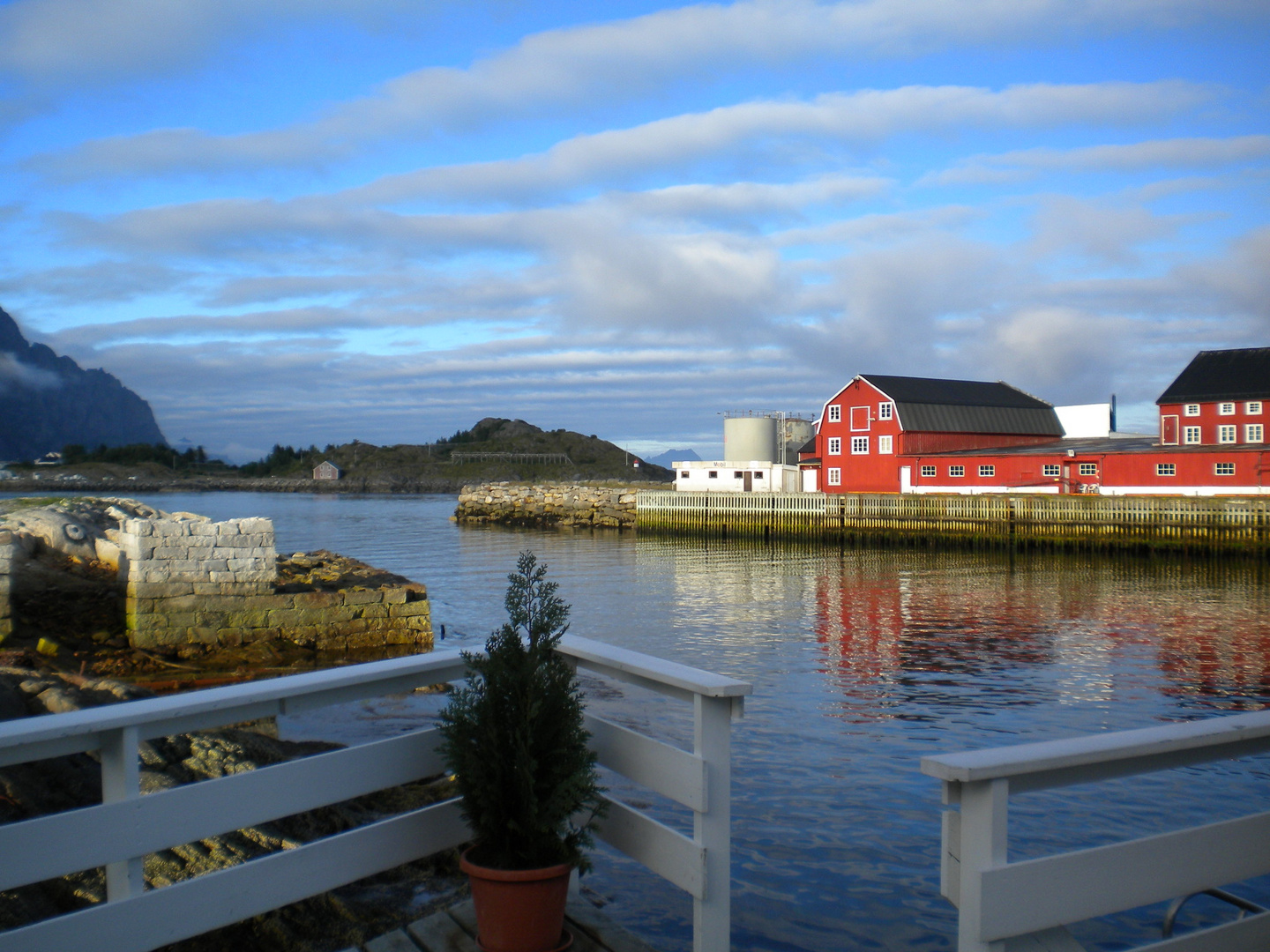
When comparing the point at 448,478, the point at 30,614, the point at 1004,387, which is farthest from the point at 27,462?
the point at 30,614

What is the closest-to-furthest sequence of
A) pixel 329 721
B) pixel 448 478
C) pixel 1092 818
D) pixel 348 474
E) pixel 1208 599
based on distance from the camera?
pixel 1092 818
pixel 329 721
pixel 1208 599
pixel 448 478
pixel 348 474

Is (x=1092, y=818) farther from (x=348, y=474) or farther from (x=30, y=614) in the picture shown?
(x=348, y=474)

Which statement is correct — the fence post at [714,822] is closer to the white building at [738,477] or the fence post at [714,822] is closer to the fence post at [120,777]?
the fence post at [120,777]

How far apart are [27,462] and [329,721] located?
207299 mm

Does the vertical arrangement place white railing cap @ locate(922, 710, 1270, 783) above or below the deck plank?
above

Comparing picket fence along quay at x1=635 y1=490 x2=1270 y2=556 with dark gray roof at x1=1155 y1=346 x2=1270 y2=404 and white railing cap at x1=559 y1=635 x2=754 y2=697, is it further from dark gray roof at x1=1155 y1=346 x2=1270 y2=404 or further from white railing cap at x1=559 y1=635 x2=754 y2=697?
white railing cap at x1=559 y1=635 x2=754 y2=697

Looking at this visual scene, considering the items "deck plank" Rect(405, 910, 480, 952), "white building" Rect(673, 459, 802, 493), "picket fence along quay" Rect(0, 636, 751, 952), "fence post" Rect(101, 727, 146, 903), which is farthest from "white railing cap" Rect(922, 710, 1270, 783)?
"white building" Rect(673, 459, 802, 493)

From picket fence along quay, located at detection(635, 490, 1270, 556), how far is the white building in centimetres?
420

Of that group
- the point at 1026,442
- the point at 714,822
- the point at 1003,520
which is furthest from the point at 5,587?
the point at 1026,442

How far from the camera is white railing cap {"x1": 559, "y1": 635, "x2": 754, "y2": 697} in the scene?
340cm

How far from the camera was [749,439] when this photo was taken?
64750 millimetres

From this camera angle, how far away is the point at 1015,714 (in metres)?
12.4

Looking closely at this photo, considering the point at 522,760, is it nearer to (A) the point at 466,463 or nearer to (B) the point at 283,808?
(B) the point at 283,808

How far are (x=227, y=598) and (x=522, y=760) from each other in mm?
12261
